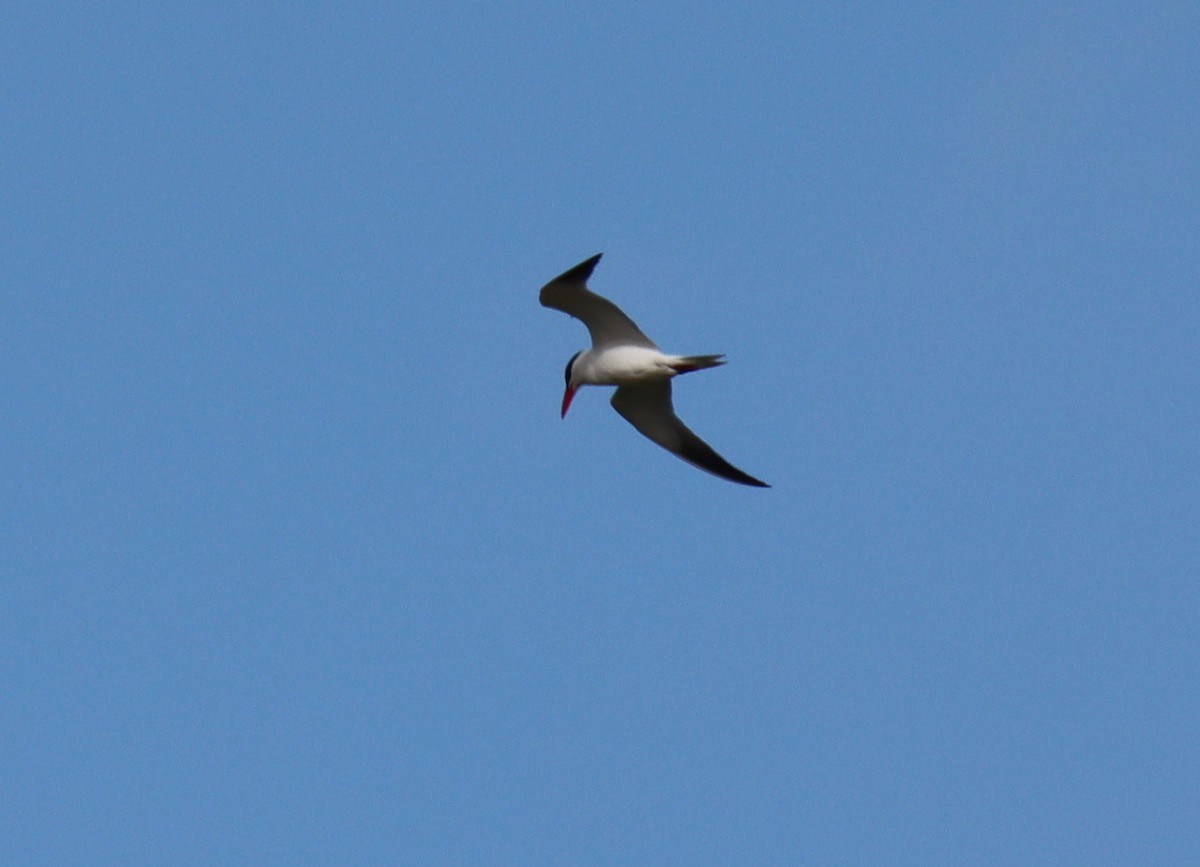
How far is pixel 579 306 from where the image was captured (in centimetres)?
1588

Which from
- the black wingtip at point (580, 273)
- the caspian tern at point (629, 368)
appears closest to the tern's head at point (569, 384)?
the caspian tern at point (629, 368)

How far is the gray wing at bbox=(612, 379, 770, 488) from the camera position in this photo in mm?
17391

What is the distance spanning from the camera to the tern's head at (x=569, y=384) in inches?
666

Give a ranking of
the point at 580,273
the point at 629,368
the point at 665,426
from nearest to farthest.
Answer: the point at 580,273 → the point at 629,368 → the point at 665,426

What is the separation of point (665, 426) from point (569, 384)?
4.07 feet

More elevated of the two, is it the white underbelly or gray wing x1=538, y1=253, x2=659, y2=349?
gray wing x1=538, y1=253, x2=659, y2=349

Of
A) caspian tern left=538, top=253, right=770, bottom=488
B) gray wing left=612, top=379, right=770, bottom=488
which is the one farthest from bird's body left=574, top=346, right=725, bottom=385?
gray wing left=612, top=379, right=770, bottom=488

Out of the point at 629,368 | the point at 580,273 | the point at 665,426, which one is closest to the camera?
the point at 580,273

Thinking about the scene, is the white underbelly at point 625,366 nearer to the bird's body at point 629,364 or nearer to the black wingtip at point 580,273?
the bird's body at point 629,364

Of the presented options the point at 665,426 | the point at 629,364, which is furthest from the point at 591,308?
the point at 665,426

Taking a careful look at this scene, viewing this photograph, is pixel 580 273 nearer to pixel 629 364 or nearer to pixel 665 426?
pixel 629 364

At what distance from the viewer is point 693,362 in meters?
15.5

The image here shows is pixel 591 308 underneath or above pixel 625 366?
above

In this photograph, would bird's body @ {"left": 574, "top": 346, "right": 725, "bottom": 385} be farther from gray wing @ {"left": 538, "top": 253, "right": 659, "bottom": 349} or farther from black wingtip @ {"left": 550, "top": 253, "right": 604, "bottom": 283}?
black wingtip @ {"left": 550, "top": 253, "right": 604, "bottom": 283}
